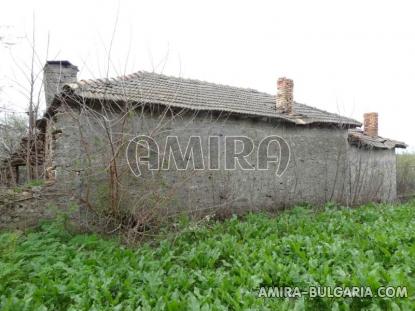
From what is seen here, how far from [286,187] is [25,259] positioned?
8107mm

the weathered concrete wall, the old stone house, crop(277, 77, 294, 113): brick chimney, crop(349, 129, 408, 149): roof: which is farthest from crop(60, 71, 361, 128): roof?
crop(349, 129, 408, 149): roof

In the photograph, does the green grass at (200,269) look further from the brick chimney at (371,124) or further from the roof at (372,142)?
the brick chimney at (371,124)

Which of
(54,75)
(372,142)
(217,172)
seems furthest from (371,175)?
(54,75)

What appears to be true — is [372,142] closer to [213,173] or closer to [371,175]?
[371,175]

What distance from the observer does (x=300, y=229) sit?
7.08m

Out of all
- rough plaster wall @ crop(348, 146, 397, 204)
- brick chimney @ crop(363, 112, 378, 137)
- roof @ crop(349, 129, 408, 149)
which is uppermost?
brick chimney @ crop(363, 112, 378, 137)

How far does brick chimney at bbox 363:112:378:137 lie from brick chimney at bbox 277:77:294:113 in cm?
640

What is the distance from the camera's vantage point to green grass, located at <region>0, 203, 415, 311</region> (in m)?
3.92

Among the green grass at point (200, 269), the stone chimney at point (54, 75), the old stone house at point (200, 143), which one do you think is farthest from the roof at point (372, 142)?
the stone chimney at point (54, 75)

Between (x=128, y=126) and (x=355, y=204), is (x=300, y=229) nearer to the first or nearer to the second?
(x=128, y=126)

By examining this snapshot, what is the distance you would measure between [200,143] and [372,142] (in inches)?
352

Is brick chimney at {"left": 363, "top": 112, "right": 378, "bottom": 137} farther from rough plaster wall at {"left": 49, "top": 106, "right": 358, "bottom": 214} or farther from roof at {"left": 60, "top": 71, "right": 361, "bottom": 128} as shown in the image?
rough plaster wall at {"left": 49, "top": 106, "right": 358, "bottom": 214}

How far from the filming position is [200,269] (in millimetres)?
5301

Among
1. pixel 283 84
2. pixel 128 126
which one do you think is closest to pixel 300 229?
pixel 128 126
